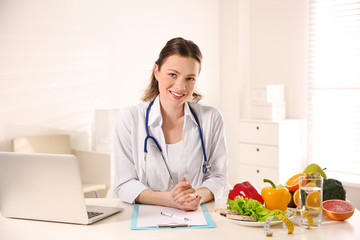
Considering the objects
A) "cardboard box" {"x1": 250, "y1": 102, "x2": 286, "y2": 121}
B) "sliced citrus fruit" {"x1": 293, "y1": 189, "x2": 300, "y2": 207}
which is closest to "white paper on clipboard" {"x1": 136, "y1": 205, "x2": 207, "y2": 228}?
"sliced citrus fruit" {"x1": 293, "y1": 189, "x2": 300, "y2": 207}

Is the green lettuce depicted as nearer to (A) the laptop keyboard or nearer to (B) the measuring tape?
(B) the measuring tape

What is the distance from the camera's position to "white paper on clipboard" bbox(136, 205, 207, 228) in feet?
5.16

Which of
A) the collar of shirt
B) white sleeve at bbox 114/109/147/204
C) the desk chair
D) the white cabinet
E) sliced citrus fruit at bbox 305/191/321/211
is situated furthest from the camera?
the white cabinet

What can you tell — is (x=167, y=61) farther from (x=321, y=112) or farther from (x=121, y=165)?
(x=321, y=112)

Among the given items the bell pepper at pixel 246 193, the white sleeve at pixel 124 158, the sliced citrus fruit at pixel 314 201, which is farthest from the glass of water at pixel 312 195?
the white sleeve at pixel 124 158

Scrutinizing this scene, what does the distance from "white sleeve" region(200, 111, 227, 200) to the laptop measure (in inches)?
22.0

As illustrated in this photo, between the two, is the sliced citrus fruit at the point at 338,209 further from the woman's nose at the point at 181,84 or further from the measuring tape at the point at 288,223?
the woman's nose at the point at 181,84

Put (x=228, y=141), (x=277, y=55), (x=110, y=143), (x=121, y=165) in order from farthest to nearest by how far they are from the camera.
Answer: (x=228, y=141) → (x=277, y=55) → (x=110, y=143) → (x=121, y=165)

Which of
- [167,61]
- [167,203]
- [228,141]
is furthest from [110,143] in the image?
[167,203]

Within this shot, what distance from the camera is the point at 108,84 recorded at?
4551 millimetres

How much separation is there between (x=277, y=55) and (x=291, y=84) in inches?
15.4

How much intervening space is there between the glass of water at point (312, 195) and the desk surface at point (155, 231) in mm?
57

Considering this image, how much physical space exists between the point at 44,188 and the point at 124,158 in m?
0.57

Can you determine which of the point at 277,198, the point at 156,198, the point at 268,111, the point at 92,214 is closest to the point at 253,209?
the point at 277,198
